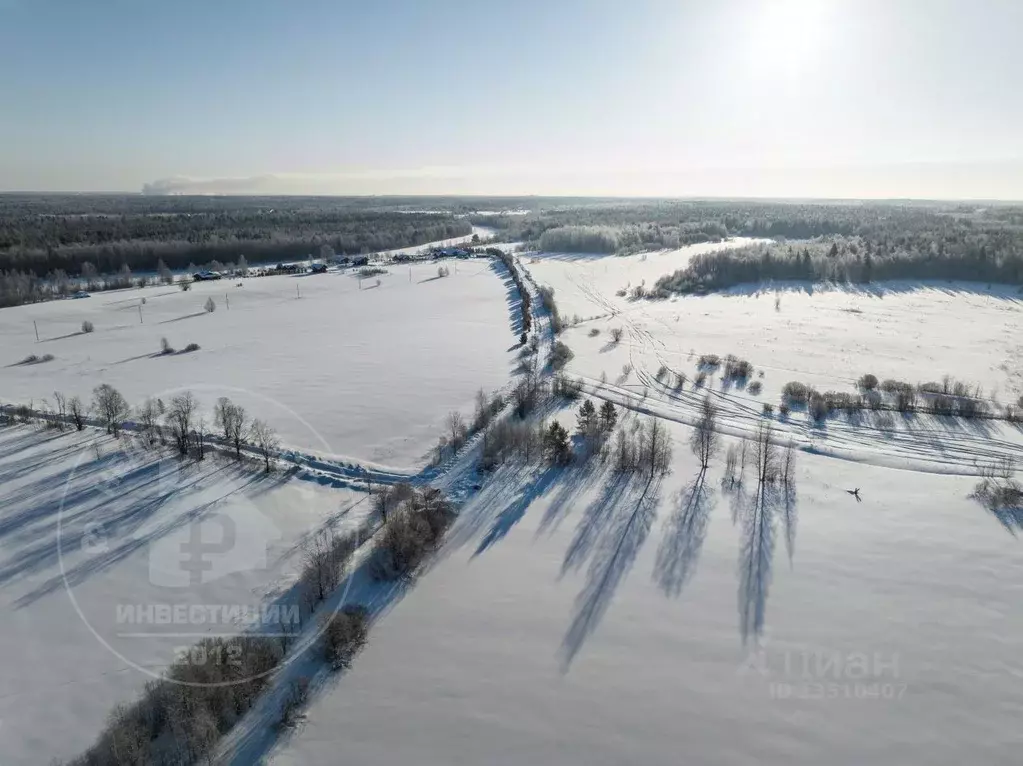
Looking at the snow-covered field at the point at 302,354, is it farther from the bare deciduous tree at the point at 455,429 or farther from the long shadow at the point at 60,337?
the bare deciduous tree at the point at 455,429

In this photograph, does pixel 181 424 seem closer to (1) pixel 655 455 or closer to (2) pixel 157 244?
(1) pixel 655 455

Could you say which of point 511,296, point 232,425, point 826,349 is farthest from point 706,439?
point 511,296

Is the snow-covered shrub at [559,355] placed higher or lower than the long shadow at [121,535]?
higher

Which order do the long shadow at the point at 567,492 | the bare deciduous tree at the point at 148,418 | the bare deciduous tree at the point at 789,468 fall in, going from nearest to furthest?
the long shadow at the point at 567,492 → the bare deciduous tree at the point at 789,468 → the bare deciduous tree at the point at 148,418

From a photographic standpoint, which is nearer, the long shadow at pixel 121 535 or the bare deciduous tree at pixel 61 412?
the long shadow at pixel 121 535

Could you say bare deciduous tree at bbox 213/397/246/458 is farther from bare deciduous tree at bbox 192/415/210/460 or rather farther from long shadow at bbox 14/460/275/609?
long shadow at bbox 14/460/275/609

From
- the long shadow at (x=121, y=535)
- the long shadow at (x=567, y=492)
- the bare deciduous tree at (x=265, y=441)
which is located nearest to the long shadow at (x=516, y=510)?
the long shadow at (x=567, y=492)

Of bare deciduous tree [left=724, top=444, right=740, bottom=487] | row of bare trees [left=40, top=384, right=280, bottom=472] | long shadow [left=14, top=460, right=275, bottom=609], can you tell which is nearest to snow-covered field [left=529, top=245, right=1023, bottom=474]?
bare deciduous tree [left=724, top=444, right=740, bottom=487]
